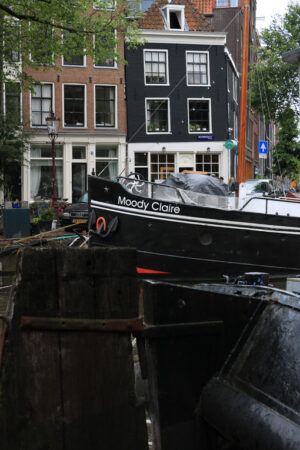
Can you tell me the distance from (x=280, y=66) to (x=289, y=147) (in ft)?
15.9

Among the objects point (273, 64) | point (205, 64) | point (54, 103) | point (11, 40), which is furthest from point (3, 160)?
point (273, 64)

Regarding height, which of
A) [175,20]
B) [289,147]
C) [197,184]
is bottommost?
[197,184]

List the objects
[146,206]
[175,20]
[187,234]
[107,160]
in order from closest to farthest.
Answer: [146,206]
[187,234]
[107,160]
[175,20]

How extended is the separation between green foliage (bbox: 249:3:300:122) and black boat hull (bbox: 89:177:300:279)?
21716 mm

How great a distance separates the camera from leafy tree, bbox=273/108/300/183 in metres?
33.0

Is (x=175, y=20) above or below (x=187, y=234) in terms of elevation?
above

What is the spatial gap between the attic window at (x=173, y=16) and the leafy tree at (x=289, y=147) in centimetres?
768

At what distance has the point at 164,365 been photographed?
2.95m

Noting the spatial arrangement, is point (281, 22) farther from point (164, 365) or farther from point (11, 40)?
point (164, 365)

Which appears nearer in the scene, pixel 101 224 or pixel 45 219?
pixel 101 224

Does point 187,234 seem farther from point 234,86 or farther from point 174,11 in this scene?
point 234,86

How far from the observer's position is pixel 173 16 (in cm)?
3127

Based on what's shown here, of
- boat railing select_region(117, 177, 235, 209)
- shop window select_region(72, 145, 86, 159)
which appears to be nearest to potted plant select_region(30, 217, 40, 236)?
boat railing select_region(117, 177, 235, 209)

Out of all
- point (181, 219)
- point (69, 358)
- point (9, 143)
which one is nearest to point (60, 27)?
point (181, 219)
